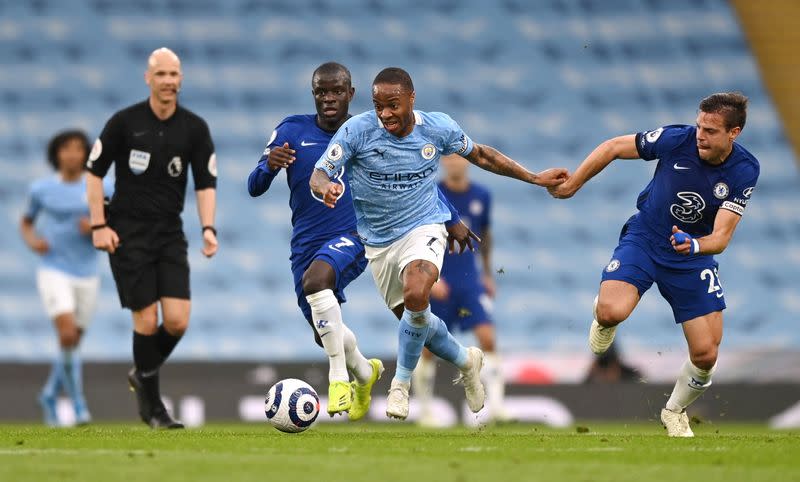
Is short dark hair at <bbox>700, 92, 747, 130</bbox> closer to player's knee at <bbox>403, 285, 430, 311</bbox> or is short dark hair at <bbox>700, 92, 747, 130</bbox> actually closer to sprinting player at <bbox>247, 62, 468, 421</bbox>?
player's knee at <bbox>403, 285, 430, 311</bbox>

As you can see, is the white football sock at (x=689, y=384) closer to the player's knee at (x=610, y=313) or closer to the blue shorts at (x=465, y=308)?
the player's knee at (x=610, y=313)

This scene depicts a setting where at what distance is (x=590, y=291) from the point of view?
16922 millimetres

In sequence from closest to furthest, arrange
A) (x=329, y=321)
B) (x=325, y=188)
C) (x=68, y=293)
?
(x=325, y=188) < (x=329, y=321) < (x=68, y=293)

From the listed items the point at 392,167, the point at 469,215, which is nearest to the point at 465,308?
the point at 469,215

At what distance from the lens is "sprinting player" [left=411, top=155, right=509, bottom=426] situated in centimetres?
1244

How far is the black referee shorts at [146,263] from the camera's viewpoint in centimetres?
966

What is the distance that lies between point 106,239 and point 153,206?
443 mm

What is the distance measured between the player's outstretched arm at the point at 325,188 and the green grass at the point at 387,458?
137 centimetres

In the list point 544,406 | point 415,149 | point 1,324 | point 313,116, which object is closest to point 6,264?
point 1,324

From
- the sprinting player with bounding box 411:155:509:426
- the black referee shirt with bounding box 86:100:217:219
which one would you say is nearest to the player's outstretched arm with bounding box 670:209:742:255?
the black referee shirt with bounding box 86:100:217:219

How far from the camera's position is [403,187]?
8.62 metres

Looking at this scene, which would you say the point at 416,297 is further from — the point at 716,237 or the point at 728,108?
the point at 728,108

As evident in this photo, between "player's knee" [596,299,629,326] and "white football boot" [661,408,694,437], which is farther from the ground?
"player's knee" [596,299,629,326]

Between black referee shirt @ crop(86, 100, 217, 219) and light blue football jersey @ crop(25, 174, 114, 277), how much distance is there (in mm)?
2935
